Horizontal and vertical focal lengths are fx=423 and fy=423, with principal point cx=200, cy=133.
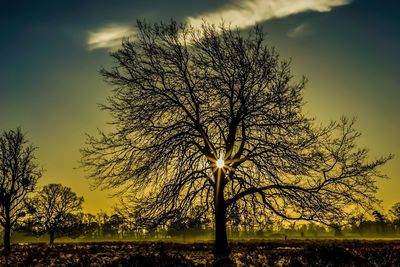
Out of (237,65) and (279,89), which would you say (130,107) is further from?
(279,89)

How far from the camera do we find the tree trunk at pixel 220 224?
16.9 metres

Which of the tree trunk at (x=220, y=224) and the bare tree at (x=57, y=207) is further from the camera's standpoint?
the bare tree at (x=57, y=207)

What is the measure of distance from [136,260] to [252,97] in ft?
25.0

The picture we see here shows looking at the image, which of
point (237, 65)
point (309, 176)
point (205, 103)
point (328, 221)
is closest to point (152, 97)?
point (205, 103)

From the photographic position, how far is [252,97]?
16469mm

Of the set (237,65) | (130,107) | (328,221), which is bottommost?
(328,221)

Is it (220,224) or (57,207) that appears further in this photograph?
(57,207)

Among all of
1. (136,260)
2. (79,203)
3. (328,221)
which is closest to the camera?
(136,260)

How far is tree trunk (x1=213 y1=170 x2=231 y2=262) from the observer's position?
1692 centimetres

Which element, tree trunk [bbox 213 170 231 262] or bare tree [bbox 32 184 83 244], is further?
bare tree [bbox 32 184 83 244]

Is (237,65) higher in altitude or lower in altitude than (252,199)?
higher

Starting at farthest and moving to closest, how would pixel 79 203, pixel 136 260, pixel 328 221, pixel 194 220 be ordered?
pixel 79 203 → pixel 194 220 → pixel 328 221 → pixel 136 260

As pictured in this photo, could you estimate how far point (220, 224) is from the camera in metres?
17.2

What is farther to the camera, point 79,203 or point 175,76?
point 79,203
